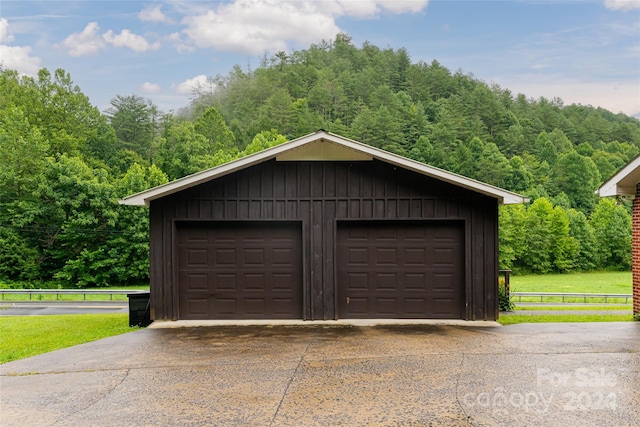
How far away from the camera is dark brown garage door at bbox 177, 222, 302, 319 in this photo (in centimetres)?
1105

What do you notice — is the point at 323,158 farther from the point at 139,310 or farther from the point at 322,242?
the point at 139,310

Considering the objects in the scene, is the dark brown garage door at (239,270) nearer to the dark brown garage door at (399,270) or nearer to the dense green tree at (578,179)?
the dark brown garage door at (399,270)

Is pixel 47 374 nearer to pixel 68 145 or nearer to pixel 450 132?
pixel 68 145

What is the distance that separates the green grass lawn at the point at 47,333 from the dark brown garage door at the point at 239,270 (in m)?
1.53

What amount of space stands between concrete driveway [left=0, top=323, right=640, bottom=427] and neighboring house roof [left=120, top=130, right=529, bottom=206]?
9.41ft

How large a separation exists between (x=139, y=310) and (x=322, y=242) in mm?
4067

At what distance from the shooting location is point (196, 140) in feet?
159

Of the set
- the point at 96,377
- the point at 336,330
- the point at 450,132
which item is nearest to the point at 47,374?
the point at 96,377

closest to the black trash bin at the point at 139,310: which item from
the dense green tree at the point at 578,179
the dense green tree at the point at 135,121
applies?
the dense green tree at the point at 135,121

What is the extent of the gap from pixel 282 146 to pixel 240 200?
4.80 feet

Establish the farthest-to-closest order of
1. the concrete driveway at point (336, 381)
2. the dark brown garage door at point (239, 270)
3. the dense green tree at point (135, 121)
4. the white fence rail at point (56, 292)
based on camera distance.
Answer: the dense green tree at point (135, 121) < the white fence rail at point (56, 292) < the dark brown garage door at point (239, 270) < the concrete driveway at point (336, 381)

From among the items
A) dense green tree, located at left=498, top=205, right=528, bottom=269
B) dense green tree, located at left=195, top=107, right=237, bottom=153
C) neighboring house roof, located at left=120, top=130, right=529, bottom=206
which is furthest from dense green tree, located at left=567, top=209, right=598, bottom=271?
neighboring house roof, located at left=120, top=130, right=529, bottom=206

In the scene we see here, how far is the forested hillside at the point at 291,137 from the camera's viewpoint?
120ft

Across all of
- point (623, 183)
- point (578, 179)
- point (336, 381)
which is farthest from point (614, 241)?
point (336, 381)
